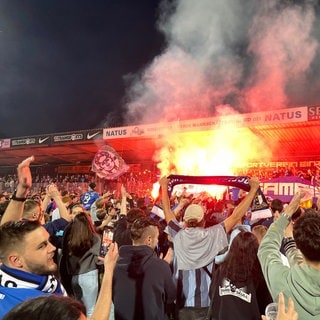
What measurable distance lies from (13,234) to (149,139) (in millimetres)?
18614

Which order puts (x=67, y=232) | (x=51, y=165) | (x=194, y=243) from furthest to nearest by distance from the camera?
1. (x=51, y=165)
2. (x=67, y=232)
3. (x=194, y=243)

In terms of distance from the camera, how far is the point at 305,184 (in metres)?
12.8

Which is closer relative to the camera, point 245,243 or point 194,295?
point 245,243

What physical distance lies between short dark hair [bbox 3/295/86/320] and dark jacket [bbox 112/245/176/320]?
1877 millimetres

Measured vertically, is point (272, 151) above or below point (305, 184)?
above

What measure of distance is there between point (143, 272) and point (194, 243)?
0.58 m

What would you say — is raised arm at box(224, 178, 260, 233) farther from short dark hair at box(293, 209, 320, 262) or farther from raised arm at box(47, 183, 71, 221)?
raised arm at box(47, 183, 71, 221)

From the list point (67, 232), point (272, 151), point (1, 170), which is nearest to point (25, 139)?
point (1, 170)

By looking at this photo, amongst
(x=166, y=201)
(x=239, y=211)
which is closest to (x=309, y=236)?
(x=239, y=211)

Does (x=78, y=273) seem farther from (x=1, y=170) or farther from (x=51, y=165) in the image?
(x=1, y=170)

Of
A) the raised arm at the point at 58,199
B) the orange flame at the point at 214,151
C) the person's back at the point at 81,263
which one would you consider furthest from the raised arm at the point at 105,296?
the orange flame at the point at 214,151

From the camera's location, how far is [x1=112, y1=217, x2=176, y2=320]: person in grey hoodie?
3148 millimetres

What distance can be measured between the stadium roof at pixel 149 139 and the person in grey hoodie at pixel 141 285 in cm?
1370

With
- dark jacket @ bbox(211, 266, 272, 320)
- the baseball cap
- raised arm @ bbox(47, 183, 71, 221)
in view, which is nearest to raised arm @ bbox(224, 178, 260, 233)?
the baseball cap
